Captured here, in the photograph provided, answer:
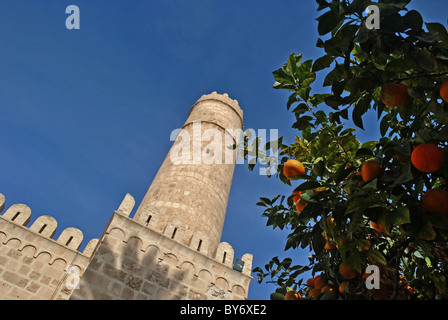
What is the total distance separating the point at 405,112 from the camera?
5.68 ft

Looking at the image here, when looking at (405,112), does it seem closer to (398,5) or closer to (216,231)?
(398,5)

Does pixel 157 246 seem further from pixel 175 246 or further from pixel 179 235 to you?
pixel 179 235

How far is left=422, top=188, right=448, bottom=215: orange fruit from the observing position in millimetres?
1214

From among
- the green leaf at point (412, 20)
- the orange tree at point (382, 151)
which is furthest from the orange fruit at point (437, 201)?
the green leaf at point (412, 20)

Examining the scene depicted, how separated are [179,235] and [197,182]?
2198mm

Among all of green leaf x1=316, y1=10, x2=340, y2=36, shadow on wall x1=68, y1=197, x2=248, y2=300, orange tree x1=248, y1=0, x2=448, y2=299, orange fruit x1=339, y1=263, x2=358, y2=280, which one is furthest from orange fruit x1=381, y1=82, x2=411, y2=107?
shadow on wall x1=68, y1=197, x2=248, y2=300

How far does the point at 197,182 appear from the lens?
7281 mm

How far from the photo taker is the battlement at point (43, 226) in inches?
248

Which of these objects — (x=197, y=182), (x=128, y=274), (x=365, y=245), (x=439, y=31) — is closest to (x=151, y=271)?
Result: (x=128, y=274)

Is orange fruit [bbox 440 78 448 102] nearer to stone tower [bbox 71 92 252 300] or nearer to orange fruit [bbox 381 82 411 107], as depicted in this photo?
orange fruit [bbox 381 82 411 107]

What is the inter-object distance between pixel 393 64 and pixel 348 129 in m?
0.90

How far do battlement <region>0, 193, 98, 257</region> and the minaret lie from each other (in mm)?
1734

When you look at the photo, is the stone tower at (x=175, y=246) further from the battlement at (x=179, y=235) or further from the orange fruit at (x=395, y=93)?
the orange fruit at (x=395, y=93)
